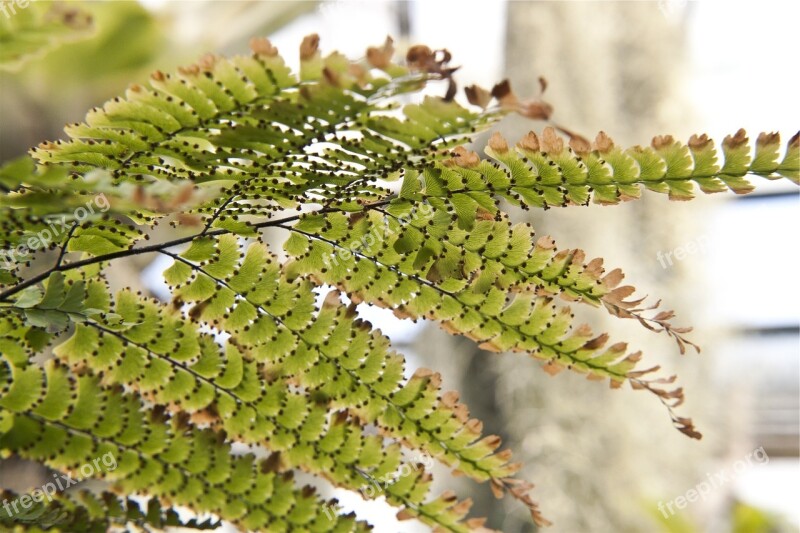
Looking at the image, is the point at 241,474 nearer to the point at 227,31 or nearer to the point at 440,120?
the point at 440,120

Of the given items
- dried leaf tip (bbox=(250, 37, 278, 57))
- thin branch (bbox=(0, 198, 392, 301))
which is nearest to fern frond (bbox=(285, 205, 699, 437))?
thin branch (bbox=(0, 198, 392, 301))

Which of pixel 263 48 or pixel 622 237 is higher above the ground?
pixel 622 237

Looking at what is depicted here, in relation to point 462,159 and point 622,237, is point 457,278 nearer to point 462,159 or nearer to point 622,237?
point 462,159

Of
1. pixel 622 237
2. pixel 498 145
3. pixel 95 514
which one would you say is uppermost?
pixel 622 237

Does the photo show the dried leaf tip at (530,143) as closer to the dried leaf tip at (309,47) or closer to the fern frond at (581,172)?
the fern frond at (581,172)

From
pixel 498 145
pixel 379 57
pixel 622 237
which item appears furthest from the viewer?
pixel 622 237

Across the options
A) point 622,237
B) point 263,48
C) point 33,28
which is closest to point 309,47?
point 263,48
